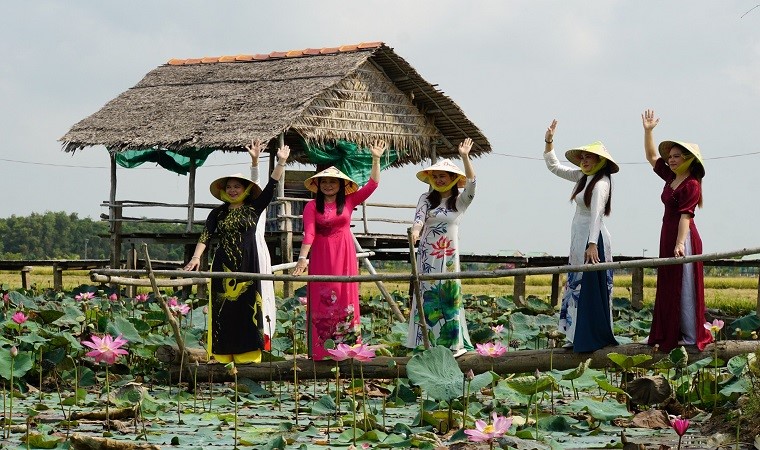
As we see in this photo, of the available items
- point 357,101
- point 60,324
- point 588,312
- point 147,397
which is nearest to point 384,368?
point 588,312

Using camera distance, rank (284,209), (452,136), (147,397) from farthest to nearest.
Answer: (452,136), (284,209), (147,397)

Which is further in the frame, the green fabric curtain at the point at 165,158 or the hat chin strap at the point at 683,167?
the green fabric curtain at the point at 165,158

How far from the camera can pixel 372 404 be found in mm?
5895

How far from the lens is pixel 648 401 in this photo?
18.2 ft

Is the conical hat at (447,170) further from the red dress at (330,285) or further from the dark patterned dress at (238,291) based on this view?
the dark patterned dress at (238,291)

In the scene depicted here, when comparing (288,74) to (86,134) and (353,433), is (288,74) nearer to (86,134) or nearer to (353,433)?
(86,134)

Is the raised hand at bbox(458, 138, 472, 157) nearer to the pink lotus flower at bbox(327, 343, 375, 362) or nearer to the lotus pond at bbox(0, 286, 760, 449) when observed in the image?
the lotus pond at bbox(0, 286, 760, 449)

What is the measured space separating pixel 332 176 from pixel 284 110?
7555mm

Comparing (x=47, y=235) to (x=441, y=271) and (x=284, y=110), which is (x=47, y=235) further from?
(x=441, y=271)

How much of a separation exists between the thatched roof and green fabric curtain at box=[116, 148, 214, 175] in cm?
55

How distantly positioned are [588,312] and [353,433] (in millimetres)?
2215

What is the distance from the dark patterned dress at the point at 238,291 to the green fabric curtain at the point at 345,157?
305 inches

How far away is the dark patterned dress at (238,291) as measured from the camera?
274 inches

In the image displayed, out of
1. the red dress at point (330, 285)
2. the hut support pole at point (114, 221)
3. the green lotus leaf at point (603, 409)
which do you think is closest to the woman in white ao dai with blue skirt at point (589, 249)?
the red dress at point (330, 285)
